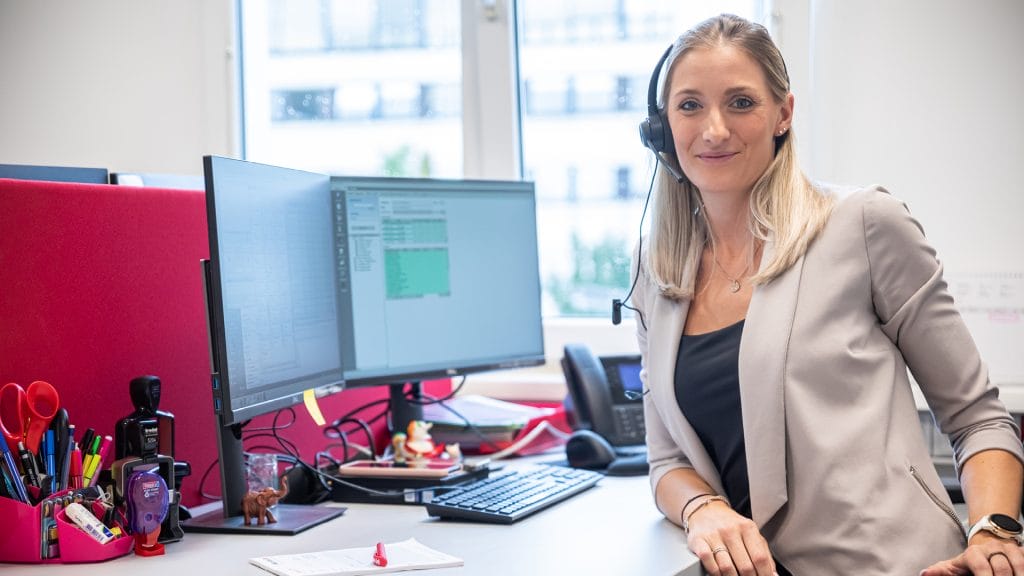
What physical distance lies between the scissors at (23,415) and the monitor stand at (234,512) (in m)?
0.24

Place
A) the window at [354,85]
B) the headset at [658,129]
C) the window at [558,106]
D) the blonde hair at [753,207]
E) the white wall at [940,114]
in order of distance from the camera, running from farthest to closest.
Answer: the window at [354,85], the window at [558,106], the white wall at [940,114], the headset at [658,129], the blonde hair at [753,207]

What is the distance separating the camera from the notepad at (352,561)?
3.96 ft

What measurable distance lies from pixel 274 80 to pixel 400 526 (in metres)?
1.94

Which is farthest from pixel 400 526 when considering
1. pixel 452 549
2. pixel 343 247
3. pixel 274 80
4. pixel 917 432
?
pixel 274 80

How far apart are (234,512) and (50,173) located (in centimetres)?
64

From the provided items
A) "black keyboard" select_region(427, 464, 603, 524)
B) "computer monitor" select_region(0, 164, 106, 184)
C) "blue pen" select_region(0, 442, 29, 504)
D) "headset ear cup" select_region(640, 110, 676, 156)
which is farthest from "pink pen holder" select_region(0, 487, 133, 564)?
"headset ear cup" select_region(640, 110, 676, 156)

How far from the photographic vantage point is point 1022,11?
86.5 inches

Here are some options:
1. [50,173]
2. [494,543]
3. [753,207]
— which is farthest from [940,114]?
[50,173]

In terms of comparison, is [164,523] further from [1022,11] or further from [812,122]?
[1022,11]

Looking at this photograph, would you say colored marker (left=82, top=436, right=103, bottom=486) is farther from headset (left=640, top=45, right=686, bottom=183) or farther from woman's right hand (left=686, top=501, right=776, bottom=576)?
headset (left=640, top=45, right=686, bottom=183)

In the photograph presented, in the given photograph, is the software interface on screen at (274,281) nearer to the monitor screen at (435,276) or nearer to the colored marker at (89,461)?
the monitor screen at (435,276)

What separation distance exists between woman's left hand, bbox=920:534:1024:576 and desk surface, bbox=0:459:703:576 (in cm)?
29

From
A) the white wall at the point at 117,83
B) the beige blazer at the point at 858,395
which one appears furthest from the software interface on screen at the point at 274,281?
the white wall at the point at 117,83

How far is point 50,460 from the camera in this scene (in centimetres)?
128
